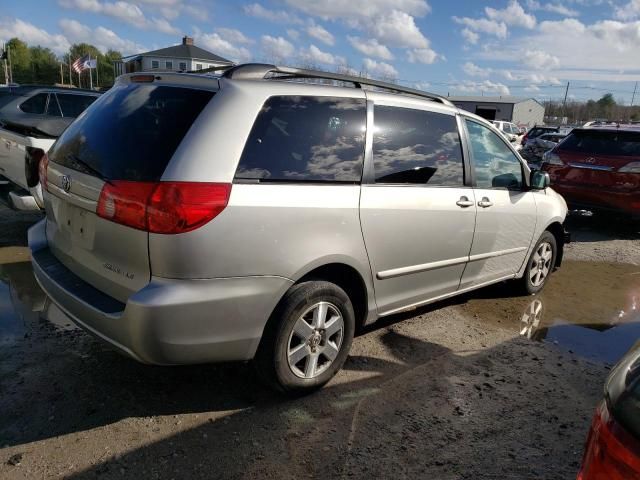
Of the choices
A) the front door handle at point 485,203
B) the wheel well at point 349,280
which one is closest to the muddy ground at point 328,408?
the wheel well at point 349,280

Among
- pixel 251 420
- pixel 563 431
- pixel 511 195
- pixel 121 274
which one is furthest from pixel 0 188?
pixel 563 431

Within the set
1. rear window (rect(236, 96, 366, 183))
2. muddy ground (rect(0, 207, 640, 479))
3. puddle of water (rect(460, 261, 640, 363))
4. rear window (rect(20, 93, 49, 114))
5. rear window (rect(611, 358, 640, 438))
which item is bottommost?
puddle of water (rect(460, 261, 640, 363))

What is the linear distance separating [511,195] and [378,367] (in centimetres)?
205

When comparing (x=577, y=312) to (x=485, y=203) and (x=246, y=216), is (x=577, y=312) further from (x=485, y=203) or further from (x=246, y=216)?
(x=246, y=216)

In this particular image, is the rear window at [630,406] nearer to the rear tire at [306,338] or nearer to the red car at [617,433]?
the red car at [617,433]

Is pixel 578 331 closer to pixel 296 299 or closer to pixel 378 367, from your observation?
pixel 378 367

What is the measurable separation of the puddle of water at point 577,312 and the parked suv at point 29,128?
4.47 meters

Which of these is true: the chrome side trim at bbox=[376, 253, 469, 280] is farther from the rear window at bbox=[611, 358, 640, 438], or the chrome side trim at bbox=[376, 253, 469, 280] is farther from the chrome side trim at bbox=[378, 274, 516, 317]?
the rear window at bbox=[611, 358, 640, 438]

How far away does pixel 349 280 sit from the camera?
3.37 metres

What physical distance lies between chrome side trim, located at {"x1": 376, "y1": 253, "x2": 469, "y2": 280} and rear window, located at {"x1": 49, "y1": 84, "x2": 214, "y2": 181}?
157 cm

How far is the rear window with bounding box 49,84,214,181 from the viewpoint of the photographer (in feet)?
8.70

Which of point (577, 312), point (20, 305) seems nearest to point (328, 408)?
point (20, 305)

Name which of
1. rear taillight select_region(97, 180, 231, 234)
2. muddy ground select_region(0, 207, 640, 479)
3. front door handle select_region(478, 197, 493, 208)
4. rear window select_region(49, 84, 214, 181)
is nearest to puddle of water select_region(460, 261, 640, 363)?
muddy ground select_region(0, 207, 640, 479)

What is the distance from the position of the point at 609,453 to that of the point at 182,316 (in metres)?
1.88
